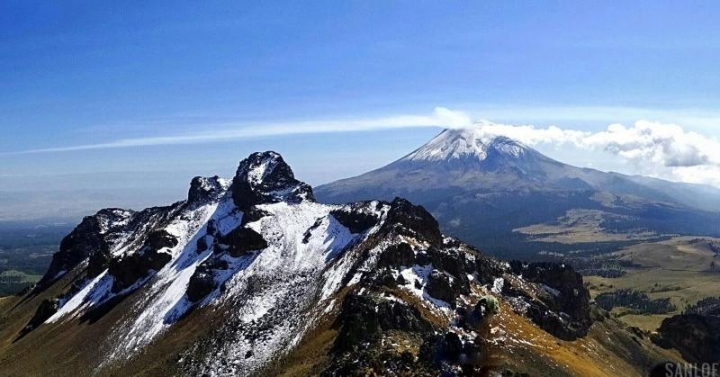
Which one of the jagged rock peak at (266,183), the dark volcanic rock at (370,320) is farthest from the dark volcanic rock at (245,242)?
the dark volcanic rock at (370,320)

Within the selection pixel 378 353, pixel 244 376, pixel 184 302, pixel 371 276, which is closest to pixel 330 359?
pixel 378 353

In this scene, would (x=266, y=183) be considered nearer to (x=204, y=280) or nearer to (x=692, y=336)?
(x=204, y=280)

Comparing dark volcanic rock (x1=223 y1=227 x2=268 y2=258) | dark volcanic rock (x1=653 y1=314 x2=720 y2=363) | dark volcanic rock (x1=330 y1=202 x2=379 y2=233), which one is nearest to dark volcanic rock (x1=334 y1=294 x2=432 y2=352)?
dark volcanic rock (x1=330 y1=202 x2=379 y2=233)

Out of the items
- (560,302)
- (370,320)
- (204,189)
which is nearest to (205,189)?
(204,189)

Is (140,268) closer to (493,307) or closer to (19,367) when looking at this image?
(19,367)

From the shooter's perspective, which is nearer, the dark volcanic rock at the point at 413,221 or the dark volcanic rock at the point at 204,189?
the dark volcanic rock at the point at 413,221

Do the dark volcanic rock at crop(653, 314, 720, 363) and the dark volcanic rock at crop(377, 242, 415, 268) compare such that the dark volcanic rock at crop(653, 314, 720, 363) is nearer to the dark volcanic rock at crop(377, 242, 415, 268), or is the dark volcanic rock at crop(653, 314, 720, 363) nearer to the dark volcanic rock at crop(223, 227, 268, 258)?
the dark volcanic rock at crop(377, 242, 415, 268)

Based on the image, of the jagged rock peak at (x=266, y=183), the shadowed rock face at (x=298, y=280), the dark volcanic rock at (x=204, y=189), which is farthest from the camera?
the dark volcanic rock at (x=204, y=189)

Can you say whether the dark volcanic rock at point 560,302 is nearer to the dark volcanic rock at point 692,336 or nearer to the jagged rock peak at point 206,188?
the dark volcanic rock at point 692,336
